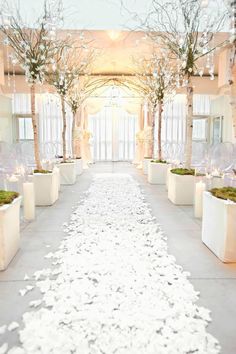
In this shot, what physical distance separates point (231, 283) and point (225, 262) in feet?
1.44

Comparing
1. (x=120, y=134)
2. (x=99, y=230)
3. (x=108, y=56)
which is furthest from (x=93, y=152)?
(x=99, y=230)

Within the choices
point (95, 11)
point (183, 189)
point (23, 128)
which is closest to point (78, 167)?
point (95, 11)

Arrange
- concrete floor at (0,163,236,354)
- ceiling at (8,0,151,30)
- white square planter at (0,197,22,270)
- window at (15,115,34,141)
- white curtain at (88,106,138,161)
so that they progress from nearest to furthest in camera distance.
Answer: concrete floor at (0,163,236,354) < white square planter at (0,197,22,270) < ceiling at (8,0,151,30) < window at (15,115,34,141) < white curtain at (88,106,138,161)

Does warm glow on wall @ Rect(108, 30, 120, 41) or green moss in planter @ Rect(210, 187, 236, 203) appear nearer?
green moss in planter @ Rect(210, 187, 236, 203)

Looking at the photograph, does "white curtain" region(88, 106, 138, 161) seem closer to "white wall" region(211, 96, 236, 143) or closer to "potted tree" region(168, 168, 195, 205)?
"white wall" region(211, 96, 236, 143)

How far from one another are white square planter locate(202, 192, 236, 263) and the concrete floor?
0.08 m

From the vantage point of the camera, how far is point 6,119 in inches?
525

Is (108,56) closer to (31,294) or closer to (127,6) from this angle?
(127,6)

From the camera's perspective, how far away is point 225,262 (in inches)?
124

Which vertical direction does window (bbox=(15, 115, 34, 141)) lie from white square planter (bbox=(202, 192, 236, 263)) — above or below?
above

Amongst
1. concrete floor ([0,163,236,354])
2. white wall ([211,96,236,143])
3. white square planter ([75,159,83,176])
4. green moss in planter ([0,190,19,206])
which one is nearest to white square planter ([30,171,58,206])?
concrete floor ([0,163,236,354])

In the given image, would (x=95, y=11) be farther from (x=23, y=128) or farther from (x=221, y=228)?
(x=23, y=128)

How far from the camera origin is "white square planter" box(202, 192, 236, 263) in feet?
10.1

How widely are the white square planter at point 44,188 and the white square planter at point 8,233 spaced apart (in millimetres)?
2246
